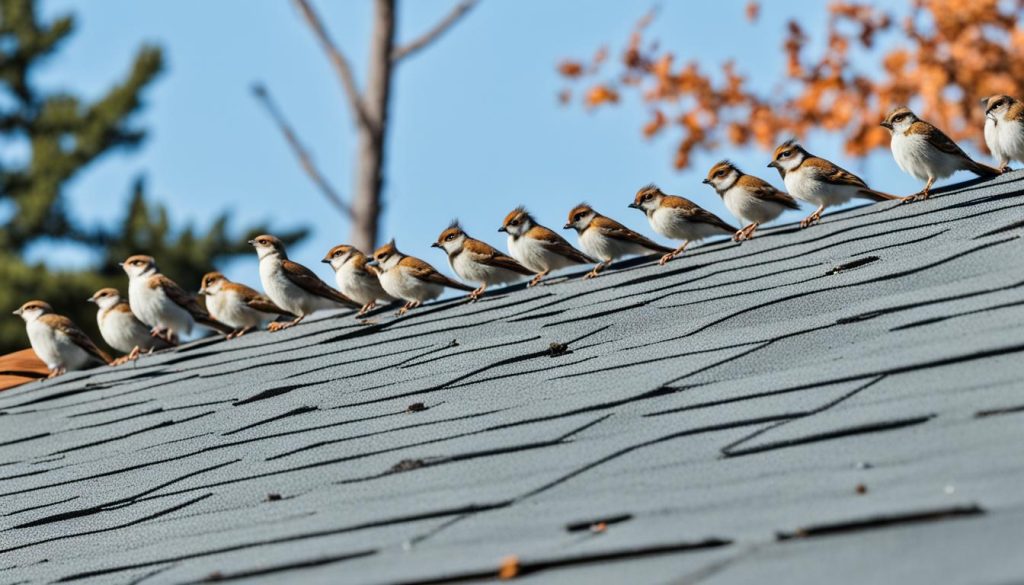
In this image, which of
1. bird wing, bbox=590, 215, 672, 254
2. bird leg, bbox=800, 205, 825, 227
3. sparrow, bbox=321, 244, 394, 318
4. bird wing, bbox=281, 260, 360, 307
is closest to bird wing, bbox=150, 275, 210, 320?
bird wing, bbox=281, 260, 360, 307

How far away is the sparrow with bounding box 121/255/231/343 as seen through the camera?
9727mm

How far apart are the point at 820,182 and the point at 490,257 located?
163 cm

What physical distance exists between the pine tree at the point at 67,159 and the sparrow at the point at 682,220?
21.6m

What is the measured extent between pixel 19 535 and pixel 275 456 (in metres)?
0.80

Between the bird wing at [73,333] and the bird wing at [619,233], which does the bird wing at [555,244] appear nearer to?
the bird wing at [619,233]

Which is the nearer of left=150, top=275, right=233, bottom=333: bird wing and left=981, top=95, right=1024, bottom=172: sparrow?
left=981, top=95, right=1024, bottom=172: sparrow

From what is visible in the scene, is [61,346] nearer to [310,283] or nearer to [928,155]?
[310,283]

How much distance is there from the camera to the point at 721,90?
72.3 feet

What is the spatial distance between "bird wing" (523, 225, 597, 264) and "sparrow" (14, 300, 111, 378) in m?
2.65

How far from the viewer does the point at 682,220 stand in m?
7.44

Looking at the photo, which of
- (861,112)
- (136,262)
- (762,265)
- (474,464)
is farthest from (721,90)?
(474,464)

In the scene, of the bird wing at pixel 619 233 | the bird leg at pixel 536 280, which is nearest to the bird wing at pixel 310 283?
the bird leg at pixel 536 280

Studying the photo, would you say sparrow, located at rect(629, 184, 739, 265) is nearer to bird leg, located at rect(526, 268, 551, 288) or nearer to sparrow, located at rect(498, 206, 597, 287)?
sparrow, located at rect(498, 206, 597, 287)

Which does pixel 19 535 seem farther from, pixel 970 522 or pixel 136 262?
pixel 136 262
